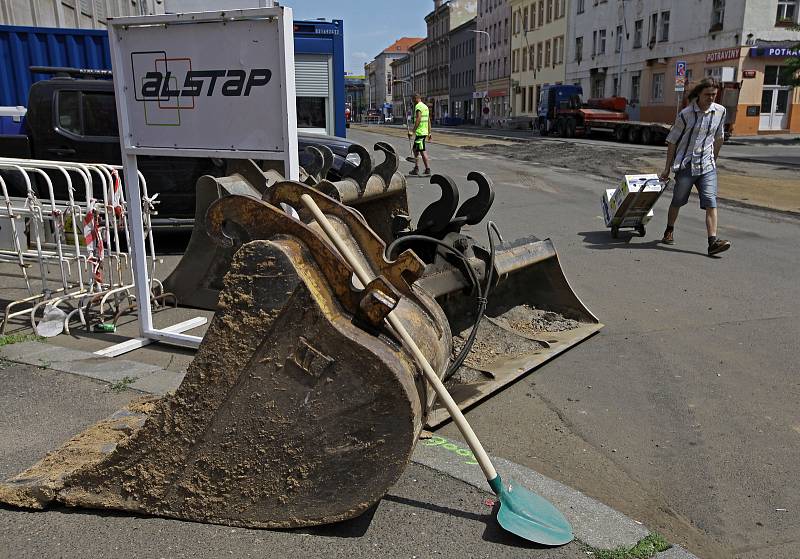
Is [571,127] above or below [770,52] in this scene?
below

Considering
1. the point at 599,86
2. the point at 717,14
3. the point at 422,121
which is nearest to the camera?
the point at 422,121

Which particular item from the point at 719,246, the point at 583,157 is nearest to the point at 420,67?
the point at 583,157

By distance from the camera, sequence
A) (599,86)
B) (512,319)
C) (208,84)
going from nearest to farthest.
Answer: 1. (208,84)
2. (512,319)
3. (599,86)

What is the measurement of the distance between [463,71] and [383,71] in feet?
211

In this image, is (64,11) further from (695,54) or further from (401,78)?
(401,78)

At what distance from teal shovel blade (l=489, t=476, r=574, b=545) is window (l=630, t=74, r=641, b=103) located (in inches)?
1906

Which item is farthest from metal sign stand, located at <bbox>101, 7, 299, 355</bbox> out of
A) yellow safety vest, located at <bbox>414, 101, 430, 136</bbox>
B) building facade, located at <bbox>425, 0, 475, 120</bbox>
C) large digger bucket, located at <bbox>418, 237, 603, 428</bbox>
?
building facade, located at <bbox>425, 0, 475, 120</bbox>

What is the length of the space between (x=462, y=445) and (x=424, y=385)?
0.95 metres

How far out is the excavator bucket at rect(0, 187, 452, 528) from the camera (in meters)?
2.55

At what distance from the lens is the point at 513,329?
17.4ft

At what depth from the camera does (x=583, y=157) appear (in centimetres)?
2412

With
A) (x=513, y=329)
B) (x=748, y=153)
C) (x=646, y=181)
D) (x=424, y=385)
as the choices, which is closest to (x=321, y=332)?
(x=424, y=385)

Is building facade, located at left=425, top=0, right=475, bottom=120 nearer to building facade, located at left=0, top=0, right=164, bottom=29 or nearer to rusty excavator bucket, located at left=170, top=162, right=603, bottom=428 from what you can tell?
building facade, located at left=0, top=0, right=164, bottom=29

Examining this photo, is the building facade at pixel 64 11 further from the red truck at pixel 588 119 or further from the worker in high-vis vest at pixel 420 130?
the red truck at pixel 588 119
